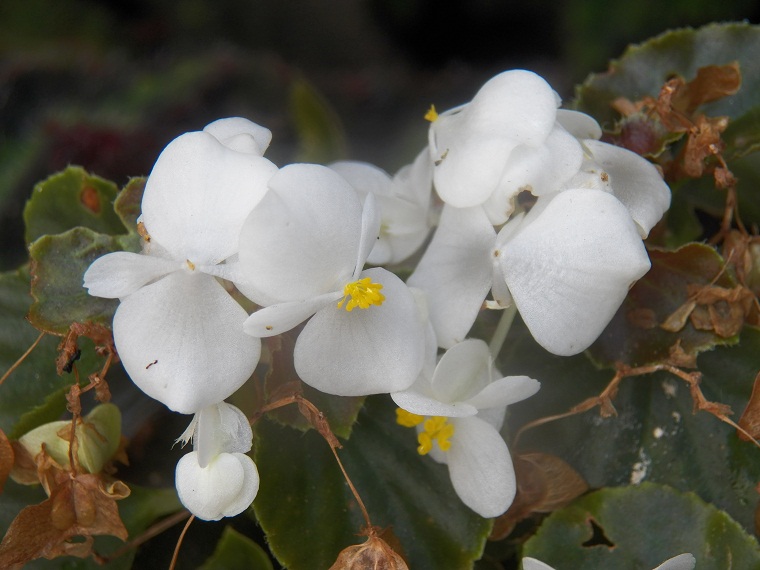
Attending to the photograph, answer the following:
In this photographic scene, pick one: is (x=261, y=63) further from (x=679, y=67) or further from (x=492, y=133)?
(x=492, y=133)

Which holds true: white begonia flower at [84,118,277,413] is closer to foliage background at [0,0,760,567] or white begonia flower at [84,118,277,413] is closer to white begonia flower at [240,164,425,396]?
white begonia flower at [240,164,425,396]

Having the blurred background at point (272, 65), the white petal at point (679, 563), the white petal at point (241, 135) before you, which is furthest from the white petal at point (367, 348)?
the blurred background at point (272, 65)

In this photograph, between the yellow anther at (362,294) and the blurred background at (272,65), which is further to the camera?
the blurred background at (272,65)

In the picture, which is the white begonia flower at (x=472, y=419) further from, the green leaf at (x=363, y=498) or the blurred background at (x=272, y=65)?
the blurred background at (x=272, y=65)

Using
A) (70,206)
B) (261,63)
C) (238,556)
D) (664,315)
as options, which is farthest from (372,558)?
(261,63)

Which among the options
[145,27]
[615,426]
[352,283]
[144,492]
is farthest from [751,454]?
[145,27]

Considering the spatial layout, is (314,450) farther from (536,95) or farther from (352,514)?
(536,95)
